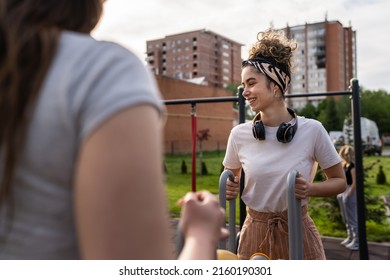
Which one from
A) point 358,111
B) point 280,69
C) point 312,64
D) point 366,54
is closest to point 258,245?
point 280,69

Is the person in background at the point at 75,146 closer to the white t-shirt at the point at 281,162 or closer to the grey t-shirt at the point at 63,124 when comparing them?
the grey t-shirt at the point at 63,124

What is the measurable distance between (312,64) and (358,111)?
4740 cm

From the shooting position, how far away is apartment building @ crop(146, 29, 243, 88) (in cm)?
2655

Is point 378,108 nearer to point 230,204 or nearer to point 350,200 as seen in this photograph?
point 350,200

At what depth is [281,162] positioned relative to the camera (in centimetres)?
152

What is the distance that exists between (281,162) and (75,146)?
120cm

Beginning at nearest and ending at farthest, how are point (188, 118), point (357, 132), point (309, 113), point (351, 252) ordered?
point (357, 132) < point (351, 252) < point (309, 113) < point (188, 118)

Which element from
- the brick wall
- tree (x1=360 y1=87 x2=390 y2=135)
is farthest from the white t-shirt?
the brick wall

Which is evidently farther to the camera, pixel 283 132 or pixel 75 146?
pixel 283 132

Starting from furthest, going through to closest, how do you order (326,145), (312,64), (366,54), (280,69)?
(312,64) → (366,54) → (280,69) → (326,145)

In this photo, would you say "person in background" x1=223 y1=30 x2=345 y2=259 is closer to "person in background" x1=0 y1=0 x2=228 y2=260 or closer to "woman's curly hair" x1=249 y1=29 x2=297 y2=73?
"woman's curly hair" x1=249 y1=29 x2=297 y2=73

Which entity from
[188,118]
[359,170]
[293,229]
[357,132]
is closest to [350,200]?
[359,170]

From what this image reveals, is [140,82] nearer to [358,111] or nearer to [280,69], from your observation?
[280,69]

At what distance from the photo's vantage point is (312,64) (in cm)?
4788
